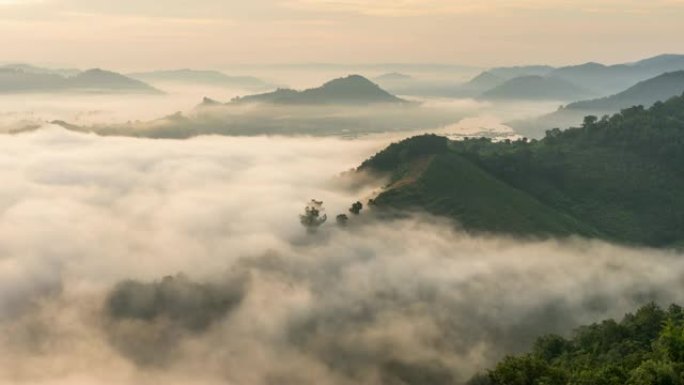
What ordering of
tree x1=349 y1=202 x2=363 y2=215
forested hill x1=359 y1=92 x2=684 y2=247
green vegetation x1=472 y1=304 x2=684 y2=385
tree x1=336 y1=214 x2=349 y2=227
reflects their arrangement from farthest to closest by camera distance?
tree x1=349 y1=202 x2=363 y2=215
forested hill x1=359 y1=92 x2=684 y2=247
tree x1=336 y1=214 x2=349 y2=227
green vegetation x1=472 y1=304 x2=684 y2=385

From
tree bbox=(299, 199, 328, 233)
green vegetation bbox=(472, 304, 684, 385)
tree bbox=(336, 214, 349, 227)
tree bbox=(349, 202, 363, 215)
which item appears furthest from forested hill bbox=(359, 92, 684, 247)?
green vegetation bbox=(472, 304, 684, 385)

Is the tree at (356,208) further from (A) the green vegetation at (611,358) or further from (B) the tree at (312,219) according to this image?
(A) the green vegetation at (611,358)

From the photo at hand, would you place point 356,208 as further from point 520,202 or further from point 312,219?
point 520,202

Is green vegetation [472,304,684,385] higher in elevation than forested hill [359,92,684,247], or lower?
lower

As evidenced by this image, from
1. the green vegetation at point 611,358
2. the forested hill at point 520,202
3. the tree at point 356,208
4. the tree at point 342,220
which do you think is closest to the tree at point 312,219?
the tree at point 342,220

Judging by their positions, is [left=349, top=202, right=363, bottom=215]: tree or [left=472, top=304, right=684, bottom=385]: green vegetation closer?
[left=472, top=304, right=684, bottom=385]: green vegetation

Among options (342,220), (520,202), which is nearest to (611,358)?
(342,220)

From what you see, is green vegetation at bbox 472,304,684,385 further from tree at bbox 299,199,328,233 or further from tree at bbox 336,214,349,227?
tree at bbox 299,199,328,233

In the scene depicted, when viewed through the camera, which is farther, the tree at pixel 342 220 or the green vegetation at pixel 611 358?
the tree at pixel 342 220

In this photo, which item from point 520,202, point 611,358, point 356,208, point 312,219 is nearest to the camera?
point 611,358
